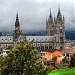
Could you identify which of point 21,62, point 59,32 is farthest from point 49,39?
point 21,62

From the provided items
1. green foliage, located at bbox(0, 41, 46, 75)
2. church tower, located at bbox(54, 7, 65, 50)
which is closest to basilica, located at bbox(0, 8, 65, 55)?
church tower, located at bbox(54, 7, 65, 50)

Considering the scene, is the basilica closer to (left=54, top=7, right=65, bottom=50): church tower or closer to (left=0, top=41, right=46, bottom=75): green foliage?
(left=54, top=7, right=65, bottom=50): church tower

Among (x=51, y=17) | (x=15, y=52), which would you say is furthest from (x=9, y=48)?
(x=51, y=17)

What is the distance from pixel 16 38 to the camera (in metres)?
49.6

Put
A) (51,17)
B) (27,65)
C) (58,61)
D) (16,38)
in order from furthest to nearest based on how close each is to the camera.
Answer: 1. (51,17)
2. (16,38)
3. (58,61)
4. (27,65)

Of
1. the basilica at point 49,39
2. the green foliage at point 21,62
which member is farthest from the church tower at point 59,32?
the green foliage at point 21,62

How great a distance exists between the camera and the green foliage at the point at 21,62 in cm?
1448

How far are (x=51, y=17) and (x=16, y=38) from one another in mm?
10109

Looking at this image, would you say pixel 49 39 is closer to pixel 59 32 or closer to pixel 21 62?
pixel 59 32

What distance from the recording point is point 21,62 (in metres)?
14.7

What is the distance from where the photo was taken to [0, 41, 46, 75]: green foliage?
14.5 meters

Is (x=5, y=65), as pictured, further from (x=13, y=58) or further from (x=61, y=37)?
(x=61, y=37)

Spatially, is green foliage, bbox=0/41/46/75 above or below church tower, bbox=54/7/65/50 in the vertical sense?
below

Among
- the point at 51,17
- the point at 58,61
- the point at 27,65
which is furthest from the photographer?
the point at 51,17
